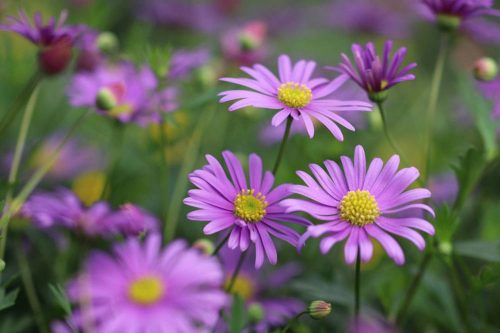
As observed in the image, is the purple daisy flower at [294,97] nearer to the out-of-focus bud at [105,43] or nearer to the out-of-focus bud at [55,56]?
the out-of-focus bud at [55,56]

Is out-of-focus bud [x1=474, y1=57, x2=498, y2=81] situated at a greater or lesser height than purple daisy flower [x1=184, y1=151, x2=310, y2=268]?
greater

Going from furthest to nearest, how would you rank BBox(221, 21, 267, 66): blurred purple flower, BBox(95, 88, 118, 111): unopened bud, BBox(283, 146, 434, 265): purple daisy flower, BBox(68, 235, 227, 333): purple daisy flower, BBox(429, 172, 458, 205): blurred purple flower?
BBox(429, 172, 458, 205): blurred purple flower → BBox(221, 21, 267, 66): blurred purple flower → BBox(95, 88, 118, 111): unopened bud → BBox(283, 146, 434, 265): purple daisy flower → BBox(68, 235, 227, 333): purple daisy flower

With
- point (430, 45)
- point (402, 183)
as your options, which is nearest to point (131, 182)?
point (402, 183)

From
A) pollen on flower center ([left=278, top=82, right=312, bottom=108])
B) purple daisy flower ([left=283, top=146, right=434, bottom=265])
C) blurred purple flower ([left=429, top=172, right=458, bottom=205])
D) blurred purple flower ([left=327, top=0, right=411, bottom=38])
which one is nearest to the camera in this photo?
purple daisy flower ([left=283, top=146, right=434, bottom=265])

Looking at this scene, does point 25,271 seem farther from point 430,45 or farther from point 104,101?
point 430,45

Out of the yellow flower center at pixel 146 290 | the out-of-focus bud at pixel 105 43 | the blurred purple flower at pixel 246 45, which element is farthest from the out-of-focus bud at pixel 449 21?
the yellow flower center at pixel 146 290

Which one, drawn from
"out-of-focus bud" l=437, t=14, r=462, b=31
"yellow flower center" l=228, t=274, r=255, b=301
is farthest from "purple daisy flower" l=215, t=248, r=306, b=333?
"out-of-focus bud" l=437, t=14, r=462, b=31

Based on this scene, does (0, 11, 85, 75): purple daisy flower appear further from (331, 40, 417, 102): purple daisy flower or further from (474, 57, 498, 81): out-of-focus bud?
(474, 57, 498, 81): out-of-focus bud

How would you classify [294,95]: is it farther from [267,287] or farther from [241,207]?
[267,287]
